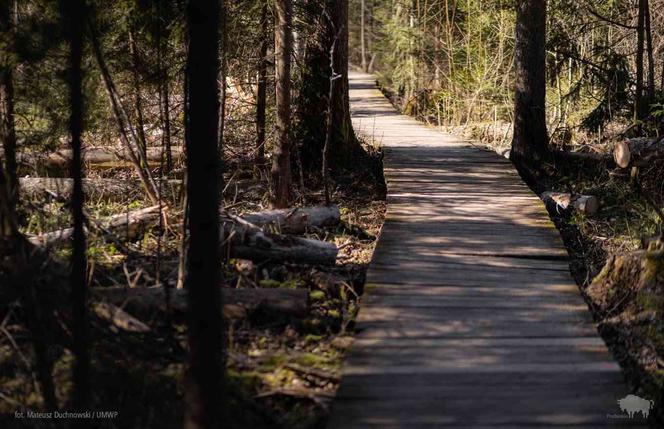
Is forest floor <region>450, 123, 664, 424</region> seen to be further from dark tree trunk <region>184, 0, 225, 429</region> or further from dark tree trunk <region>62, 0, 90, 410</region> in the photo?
dark tree trunk <region>62, 0, 90, 410</region>

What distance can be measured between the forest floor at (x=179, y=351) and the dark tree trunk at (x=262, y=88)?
4.51m

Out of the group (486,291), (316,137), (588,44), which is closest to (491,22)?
(588,44)

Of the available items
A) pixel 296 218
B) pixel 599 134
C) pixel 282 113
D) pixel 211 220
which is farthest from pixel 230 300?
pixel 599 134

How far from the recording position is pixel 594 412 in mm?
4684

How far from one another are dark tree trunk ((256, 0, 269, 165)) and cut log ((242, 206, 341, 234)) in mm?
2571

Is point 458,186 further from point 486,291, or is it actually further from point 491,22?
point 491,22

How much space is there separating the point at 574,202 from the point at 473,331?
5585mm

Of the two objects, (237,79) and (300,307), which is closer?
(300,307)

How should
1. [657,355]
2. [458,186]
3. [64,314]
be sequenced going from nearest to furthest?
1. [64,314]
2. [657,355]
3. [458,186]

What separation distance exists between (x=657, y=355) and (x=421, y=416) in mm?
2475

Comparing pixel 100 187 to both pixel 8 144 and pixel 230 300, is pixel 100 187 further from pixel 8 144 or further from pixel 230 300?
pixel 230 300

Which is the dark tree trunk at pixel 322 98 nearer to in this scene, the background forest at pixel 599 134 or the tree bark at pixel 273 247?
the background forest at pixel 599 134

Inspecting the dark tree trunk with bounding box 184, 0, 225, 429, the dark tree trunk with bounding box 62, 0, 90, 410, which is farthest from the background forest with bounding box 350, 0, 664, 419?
the dark tree trunk with bounding box 62, 0, 90, 410

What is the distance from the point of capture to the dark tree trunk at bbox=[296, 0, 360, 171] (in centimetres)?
1198
